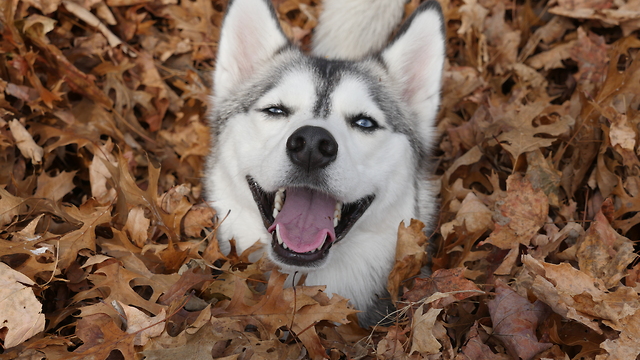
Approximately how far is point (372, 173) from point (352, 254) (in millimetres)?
585

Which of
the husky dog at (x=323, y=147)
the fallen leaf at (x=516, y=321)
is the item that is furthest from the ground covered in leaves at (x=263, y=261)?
the husky dog at (x=323, y=147)

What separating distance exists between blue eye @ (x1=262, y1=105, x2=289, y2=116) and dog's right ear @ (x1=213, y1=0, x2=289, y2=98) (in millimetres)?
679

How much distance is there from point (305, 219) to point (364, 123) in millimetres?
727

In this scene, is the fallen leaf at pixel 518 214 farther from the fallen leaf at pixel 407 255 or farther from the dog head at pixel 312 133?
the dog head at pixel 312 133

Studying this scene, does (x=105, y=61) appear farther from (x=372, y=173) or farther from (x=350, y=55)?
(x=372, y=173)

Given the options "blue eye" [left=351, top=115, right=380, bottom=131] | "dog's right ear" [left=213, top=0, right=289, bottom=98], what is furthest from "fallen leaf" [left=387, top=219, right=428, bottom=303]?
"dog's right ear" [left=213, top=0, right=289, bottom=98]

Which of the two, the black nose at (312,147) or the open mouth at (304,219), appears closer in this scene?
the black nose at (312,147)

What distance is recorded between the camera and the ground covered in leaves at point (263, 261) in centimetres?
240

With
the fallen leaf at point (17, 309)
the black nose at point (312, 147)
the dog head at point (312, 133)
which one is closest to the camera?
the fallen leaf at point (17, 309)

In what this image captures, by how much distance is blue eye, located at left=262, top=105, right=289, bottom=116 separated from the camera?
302 centimetres

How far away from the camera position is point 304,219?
284 cm

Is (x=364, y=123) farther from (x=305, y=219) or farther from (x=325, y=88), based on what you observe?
(x=305, y=219)

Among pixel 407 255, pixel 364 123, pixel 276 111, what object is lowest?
pixel 407 255

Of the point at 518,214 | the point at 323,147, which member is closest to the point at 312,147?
the point at 323,147
